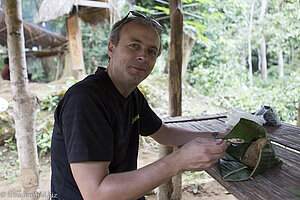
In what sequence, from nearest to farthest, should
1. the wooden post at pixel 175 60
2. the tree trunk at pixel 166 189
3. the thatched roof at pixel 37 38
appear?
1. the tree trunk at pixel 166 189
2. the wooden post at pixel 175 60
3. the thatched roof at pixel 37 38

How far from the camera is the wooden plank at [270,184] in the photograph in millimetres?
913

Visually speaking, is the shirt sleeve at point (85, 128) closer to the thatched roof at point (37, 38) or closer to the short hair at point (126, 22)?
the short hair at point (126, 22)

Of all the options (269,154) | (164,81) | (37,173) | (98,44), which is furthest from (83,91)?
(98,44)

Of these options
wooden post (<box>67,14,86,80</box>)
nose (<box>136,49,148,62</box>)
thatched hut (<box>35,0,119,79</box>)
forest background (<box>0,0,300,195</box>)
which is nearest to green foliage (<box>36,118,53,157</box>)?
forest background (<box>0,0,300,195</box>)

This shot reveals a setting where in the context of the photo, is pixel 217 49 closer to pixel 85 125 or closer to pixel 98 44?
pixel 98 44

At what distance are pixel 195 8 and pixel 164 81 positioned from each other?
2.43m

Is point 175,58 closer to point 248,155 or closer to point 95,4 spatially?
point 248,155

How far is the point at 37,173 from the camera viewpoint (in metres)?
2.52

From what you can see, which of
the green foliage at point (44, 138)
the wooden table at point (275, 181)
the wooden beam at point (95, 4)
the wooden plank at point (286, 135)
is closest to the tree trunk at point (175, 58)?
the wooden plank at point (286, 135)

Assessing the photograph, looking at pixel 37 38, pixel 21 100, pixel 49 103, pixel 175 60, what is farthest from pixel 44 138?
pixel 37 38

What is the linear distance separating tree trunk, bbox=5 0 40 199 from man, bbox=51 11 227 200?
4.41 ft

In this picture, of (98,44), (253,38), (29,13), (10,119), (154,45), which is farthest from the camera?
(253,38)

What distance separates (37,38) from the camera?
23.8ft

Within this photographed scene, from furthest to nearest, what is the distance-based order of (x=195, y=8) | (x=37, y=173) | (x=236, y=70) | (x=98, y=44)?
1. (x=98, y=44)
2. (x=236, y=70)
3. (x=195, y=8)
4. (x=37, y=173)
